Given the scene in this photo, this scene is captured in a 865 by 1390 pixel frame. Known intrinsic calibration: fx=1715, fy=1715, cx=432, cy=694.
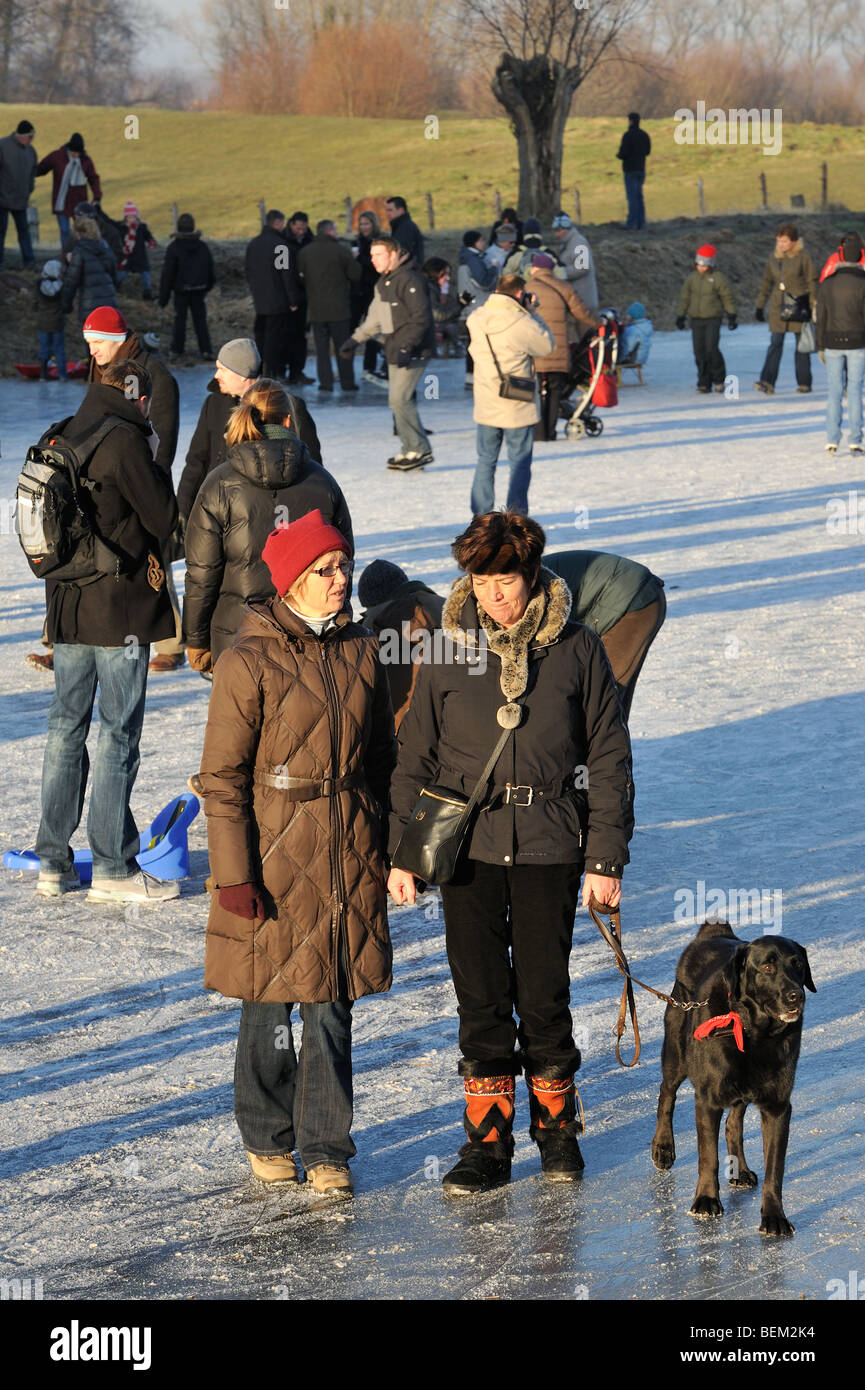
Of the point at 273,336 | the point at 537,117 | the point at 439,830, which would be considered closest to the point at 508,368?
the point at 273,336

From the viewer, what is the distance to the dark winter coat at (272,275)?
18.8 meters

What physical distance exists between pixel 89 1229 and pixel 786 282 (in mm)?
15570

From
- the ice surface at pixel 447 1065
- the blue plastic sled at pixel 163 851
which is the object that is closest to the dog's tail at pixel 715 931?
the ice surface at pixel 447 1065

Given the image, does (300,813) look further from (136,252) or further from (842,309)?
(136,252)

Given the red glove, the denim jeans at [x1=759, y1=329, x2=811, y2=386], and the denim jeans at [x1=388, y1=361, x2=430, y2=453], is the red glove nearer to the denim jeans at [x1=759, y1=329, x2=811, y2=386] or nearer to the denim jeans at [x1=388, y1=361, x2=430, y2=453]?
the denim jeans at [x1=388, y1=361, x2=430, y2=453]

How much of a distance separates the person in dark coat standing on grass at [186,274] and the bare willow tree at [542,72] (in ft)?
49.3

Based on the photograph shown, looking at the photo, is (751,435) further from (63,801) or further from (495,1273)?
(495,1273)

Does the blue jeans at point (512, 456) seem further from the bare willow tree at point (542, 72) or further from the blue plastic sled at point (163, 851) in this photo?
the bare willow tree at point (542, 72)

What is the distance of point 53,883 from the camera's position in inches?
243

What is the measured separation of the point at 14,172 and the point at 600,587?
61.9 feet

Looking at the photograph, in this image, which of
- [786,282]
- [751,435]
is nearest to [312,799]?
[751,435]

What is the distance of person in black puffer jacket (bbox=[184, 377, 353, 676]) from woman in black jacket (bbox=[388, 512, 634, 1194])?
1.87 meters
